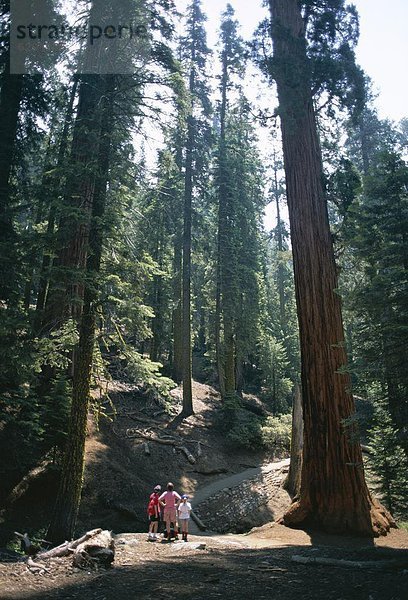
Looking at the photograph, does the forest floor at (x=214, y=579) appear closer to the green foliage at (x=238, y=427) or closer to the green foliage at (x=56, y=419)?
the green foliage at (x=56, y=419)

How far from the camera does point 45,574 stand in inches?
180

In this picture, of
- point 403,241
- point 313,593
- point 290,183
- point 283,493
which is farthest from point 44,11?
point 283,493

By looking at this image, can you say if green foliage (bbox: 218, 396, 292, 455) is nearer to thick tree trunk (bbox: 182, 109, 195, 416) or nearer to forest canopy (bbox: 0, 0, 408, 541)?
thick tree trunk (bbox: 182, 109, 195, 416)

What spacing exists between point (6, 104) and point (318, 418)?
38.5 feet

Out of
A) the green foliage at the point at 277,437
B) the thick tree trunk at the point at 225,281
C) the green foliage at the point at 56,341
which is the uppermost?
the thick tree trunk at the point at 225,281

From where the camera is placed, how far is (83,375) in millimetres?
8656

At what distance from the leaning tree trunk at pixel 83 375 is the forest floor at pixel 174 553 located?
126 centimetres

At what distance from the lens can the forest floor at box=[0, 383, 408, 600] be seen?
3850mm

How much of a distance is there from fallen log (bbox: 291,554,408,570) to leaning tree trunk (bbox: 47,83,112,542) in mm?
4751

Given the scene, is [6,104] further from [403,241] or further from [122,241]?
[403,241]

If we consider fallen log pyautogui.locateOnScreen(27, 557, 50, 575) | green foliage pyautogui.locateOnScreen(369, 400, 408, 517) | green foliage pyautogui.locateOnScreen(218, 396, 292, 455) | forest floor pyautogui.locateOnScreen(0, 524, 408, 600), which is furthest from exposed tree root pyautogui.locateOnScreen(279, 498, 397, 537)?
green foliage pyautogui.locateOnScreen(218, 396, 292, 455)

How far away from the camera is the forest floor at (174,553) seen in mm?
3850

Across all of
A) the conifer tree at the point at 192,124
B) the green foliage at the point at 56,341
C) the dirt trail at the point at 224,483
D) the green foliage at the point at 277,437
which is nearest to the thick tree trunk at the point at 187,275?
the conifer tree at the point at 192,124

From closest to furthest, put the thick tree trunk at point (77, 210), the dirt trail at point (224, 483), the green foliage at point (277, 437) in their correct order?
the thick tree trunk at point (77, 210)
the dirt trail at point (224, 483)
the green foliage at point (277, 437)
